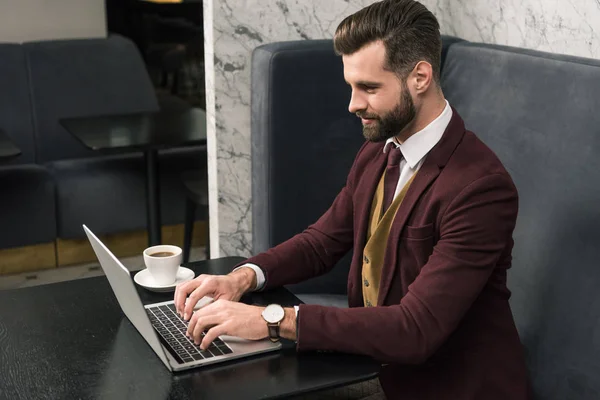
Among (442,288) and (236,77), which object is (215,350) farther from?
(236,77)

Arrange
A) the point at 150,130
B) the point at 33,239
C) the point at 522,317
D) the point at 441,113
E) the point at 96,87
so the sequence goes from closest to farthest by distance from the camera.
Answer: the point at 441,113 → the point at 522,317 → the point at 150,130 → the point at 33,239 → the point at 96,87

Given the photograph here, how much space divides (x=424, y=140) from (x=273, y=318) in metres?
0.45

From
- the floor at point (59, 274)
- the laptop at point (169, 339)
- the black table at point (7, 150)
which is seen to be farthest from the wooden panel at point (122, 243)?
the laptop at point (169, 339)

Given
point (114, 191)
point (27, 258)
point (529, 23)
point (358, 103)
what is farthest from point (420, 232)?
point (27, 258)

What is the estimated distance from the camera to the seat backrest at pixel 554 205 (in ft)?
5.35

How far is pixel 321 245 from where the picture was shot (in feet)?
5.70

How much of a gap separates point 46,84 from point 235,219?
5.95 ft

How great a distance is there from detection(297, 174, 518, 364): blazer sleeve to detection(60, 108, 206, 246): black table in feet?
6.15

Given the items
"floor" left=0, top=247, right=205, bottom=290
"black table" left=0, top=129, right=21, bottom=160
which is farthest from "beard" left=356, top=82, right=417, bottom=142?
"floor" left=0, top=247, right=205, bottom=290

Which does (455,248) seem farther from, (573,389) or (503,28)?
(503,28)

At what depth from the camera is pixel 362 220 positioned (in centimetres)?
162

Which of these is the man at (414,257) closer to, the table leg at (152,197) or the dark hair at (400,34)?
the dark hair at (400,34)

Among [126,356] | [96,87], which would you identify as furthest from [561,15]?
[96,87]

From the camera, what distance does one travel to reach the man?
1.36 meters
